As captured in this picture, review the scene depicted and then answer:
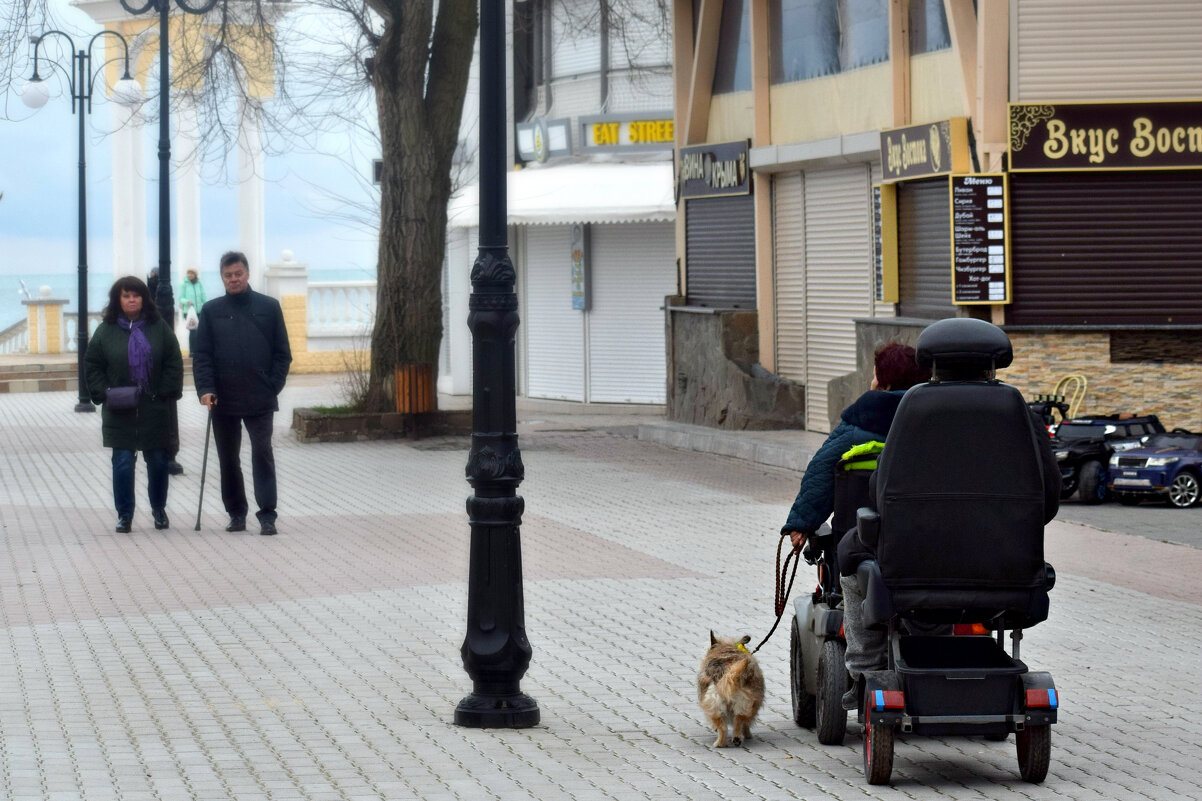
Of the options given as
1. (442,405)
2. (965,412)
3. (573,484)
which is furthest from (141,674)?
(442,405)

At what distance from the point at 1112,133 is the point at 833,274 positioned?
14.7 feet

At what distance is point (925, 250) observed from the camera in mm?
17312

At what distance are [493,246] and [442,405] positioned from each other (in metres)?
20.2

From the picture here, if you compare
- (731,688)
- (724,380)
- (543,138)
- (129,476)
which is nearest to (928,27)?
(724,380)

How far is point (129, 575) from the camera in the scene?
10.9 metres

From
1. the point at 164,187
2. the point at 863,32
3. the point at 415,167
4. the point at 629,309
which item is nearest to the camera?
the point at 863,32

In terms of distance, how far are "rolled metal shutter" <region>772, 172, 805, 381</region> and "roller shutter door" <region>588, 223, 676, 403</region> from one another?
4.88 m

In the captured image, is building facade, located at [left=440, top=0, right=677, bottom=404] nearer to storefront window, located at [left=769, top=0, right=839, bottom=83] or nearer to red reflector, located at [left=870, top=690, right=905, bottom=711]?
storefront window, located at [left=769, top=0, right=839, bottom=83]

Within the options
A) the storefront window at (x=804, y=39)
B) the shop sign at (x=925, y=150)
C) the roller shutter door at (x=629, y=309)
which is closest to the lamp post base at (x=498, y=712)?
the shop sign at (x=925, y=150)

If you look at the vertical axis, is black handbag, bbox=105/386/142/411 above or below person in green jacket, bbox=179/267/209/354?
below

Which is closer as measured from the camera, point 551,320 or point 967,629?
point 967,629

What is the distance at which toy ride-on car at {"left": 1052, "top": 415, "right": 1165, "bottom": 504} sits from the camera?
14.3m

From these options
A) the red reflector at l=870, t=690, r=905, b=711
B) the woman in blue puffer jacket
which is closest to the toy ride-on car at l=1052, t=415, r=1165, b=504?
the woman in blue puffer jacket

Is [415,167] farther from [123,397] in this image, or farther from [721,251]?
[123,397]
